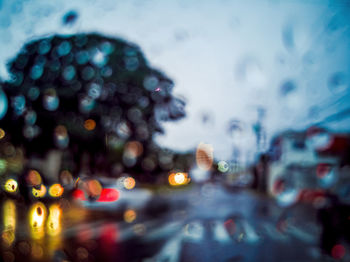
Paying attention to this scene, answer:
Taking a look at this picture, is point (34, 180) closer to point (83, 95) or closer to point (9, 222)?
point (9, 222)

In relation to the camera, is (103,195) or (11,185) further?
(103,195)

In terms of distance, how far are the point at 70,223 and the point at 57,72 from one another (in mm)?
4716

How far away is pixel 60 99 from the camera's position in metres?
8.77

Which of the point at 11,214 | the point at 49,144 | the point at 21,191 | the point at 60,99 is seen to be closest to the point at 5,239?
the point at 21,191

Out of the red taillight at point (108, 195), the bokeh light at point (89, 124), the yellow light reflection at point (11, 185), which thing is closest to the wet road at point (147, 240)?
the yellow light reflection at point (11, 185)

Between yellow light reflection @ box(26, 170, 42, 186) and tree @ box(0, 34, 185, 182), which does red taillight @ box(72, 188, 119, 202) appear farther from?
yellow light reflection @ box(26, 170, 42, 186)

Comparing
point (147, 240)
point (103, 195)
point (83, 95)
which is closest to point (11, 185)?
point (147, 240)

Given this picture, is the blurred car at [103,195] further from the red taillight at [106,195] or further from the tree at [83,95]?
the tree at [83,95]

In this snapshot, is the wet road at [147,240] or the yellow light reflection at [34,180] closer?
the wet road at [147,240]

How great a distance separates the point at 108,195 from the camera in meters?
11.1

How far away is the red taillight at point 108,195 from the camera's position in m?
11.0

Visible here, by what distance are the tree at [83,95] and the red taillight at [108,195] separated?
1.98m

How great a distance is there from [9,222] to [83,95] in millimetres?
3919

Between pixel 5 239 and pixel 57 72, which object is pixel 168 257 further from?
pixel 57 72
